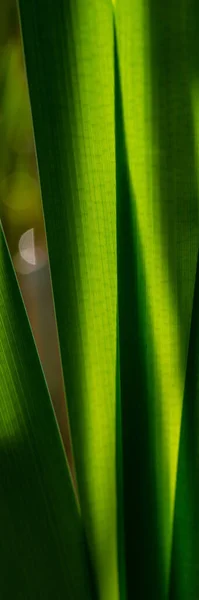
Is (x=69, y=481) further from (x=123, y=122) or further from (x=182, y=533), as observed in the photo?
(x=123, y=122)

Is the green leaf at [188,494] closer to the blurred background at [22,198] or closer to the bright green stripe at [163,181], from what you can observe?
the bright green stripe at [163,181]

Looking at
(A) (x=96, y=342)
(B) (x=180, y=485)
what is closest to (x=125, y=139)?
(A) (x=96, y=342)

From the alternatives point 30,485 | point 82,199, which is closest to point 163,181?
point 82,199

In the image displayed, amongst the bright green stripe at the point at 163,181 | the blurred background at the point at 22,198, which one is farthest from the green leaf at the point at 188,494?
the blurred background at the point at 22,198

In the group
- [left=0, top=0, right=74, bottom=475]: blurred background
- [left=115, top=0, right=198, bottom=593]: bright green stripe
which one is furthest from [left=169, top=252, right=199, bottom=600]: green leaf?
[left=0, top=0, right=74, bottom=475]: blurred background

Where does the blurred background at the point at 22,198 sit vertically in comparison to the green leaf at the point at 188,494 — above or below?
above

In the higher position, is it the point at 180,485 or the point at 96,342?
the point at 96,342

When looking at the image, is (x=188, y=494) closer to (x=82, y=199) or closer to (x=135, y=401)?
(x=135, y=401)
